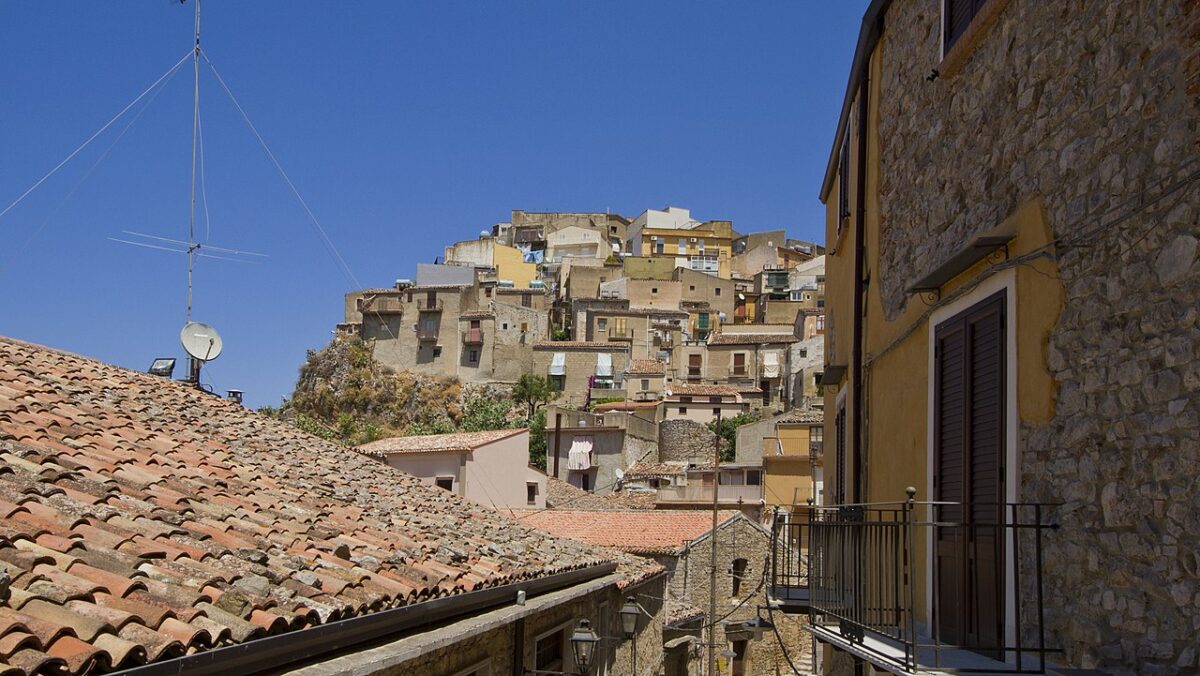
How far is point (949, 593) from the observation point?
6801 mm

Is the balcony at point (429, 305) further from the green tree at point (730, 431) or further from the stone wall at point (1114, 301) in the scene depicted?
the stone wall at point (1114, 301)

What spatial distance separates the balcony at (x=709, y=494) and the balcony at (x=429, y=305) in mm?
36258

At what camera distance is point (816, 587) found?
28.4 ft

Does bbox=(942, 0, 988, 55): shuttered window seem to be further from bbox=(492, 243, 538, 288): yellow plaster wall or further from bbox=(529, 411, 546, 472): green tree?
bbox=(492, 243, 538, 288): yellow plaster wall

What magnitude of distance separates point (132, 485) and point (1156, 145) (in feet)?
18.1

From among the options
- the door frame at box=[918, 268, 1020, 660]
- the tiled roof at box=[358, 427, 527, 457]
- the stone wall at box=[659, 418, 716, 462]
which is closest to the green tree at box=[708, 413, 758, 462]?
the stone wall at box=[659, 418, 716, 462]

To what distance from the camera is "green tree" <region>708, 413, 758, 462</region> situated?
57938 millimetres

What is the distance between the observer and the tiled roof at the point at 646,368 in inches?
2729

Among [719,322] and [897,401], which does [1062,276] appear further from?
[719,322]

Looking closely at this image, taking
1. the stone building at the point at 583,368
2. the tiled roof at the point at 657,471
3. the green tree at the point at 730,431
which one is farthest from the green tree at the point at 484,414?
the tiled roof at the point at 657,471

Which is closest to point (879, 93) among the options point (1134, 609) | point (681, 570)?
point (1134, 609)

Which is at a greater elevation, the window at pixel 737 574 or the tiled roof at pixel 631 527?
the tiled roof at pixel 631 527

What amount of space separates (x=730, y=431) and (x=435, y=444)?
29550mm

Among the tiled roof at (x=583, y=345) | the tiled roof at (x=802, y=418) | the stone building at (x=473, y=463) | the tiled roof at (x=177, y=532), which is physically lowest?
the tiled roof at (x=177, y=532)
